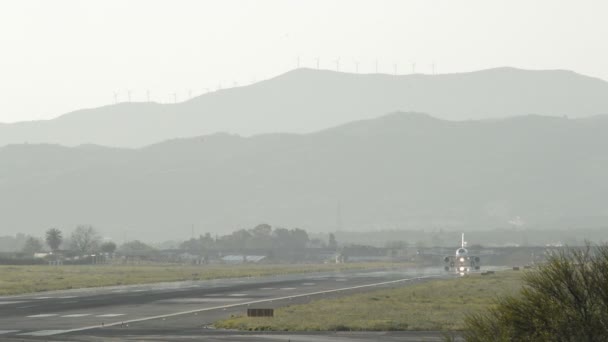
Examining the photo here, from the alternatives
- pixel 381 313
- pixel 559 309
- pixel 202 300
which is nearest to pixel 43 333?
pixel 381 313

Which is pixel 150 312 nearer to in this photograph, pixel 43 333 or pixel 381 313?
pixel 381 313

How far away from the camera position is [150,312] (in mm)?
72188

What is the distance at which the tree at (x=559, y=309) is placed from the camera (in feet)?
91.4

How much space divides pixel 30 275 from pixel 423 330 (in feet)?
314

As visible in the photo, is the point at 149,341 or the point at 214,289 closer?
the point at 149,341

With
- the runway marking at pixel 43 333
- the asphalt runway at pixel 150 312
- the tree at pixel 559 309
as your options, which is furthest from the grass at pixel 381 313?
the tree at pixel 559 309

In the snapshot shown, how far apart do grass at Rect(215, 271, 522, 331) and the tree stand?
13651mm

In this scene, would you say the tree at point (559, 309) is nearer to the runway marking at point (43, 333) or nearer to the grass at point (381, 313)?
the grass at point (381, 313)

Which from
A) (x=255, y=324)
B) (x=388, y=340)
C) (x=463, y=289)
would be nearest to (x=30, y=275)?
(x=463, y=289)

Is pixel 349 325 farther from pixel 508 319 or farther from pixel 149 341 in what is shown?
pixel 508 319

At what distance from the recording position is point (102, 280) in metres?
133

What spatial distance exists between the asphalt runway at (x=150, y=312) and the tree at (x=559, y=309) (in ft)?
70.4

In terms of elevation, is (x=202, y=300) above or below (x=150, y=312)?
above

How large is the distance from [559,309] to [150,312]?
4703 centimetres
